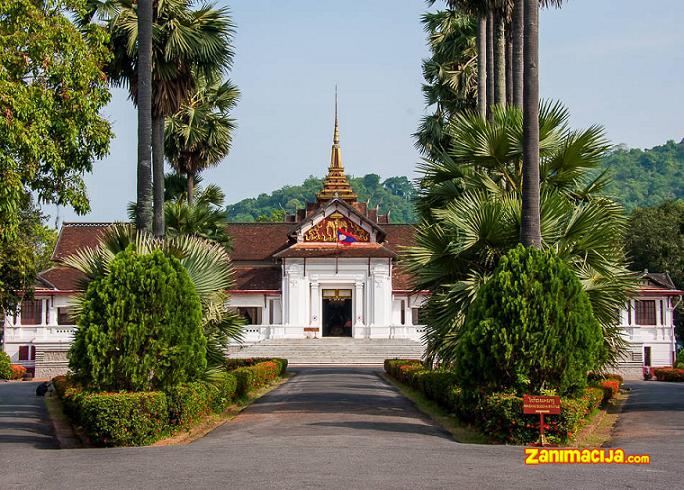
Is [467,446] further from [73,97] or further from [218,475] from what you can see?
[73,97]

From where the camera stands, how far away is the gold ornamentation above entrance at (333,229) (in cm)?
6156

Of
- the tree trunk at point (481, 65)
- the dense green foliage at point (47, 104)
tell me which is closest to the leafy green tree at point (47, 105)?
the dense green foliage at point (47, 104)

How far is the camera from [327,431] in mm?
17062

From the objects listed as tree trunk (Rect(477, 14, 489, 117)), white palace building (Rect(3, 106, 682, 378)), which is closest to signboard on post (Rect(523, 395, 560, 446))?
tree trunk (Rect(477, 14, 489, 117))

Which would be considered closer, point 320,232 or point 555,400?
point 555,400

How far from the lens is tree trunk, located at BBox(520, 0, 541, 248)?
19.0 m

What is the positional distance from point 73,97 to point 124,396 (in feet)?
23.0

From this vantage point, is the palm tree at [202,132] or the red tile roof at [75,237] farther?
the red tile roof at [75,237]

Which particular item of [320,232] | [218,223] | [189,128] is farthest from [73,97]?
[320,232]

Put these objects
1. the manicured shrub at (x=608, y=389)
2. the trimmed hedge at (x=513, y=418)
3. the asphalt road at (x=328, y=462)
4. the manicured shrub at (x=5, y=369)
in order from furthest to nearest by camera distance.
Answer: the manicured shrub at (x=5, y=369)
the manicured shrub at (x=608, y=389)
the trimmed hedge at (x=513, y=418)
the asphalt road at (x=328, y=462)

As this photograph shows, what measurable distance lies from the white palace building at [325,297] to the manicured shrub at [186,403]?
38.4 meters

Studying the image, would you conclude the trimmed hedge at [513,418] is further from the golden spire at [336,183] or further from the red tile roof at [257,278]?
the golden spire at [336,183]

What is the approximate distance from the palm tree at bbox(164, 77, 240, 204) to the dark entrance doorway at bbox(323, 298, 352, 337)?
24.4 metres

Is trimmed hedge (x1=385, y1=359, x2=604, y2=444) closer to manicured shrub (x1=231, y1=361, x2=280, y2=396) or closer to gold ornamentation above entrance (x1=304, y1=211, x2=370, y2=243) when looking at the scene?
manicured shrub (x1=231, y1=361, x2=280, y2=396)
